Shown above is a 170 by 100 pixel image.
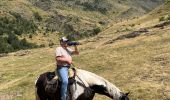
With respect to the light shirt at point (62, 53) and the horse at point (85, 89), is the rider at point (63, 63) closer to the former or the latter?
the light shirt at point (62, 53)

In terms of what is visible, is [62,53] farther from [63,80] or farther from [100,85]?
[100,85]

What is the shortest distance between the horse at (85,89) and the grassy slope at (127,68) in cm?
695

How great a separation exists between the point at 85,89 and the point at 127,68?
1495 cm

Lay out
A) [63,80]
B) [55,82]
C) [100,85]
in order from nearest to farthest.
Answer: [63,80] < [55,82] < [100,85]

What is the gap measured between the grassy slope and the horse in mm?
6948

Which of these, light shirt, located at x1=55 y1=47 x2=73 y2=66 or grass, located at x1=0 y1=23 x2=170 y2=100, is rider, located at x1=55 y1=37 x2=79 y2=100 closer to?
light shirt, located at x1=55 y1=47 x2=73 y2=66

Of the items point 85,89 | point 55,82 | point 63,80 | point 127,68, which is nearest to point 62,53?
point 63,80

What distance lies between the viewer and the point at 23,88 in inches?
1375

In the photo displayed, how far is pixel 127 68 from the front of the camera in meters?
33.8

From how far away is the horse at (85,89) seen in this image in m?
19.2

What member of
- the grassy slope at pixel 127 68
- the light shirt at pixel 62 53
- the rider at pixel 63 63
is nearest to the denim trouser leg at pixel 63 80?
the rider at pixel 63 63

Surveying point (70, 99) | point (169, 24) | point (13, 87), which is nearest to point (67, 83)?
point (70, 99)

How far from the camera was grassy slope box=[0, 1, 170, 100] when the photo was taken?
28.1 metres

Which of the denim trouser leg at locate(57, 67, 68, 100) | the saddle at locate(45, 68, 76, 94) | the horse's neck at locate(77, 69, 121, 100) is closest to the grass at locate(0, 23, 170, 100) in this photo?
the horse's neck at locate(77, 69, 121, 100)
